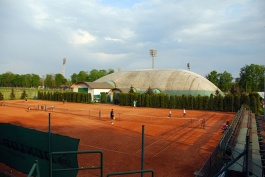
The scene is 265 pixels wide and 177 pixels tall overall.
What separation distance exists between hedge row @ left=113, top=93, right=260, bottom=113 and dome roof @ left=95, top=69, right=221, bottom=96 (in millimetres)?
10081

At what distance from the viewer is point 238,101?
38812mm

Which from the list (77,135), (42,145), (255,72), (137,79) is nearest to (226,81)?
(255,72)

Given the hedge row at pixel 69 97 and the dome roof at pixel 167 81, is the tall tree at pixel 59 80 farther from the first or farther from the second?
the hedge row at pixel 69 97

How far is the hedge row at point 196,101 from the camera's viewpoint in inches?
1501

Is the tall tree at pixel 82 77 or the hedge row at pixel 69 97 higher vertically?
the tall tree at pixel 82 77

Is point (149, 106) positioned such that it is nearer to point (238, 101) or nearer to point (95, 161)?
point (238, 101)

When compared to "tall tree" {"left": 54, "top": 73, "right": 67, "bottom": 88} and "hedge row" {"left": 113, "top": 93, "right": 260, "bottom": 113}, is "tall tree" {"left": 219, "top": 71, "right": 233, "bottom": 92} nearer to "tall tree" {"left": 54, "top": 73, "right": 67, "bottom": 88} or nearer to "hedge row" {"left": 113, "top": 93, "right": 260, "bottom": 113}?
"hedge row" {"left": 113, "top": 93, "right": 260, "bottom": 113}

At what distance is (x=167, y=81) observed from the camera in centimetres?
5997

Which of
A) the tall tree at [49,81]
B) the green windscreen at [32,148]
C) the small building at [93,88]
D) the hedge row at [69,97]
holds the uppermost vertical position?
the tall tree at [49,81]

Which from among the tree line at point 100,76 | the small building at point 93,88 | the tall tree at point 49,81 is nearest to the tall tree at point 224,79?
the tree line at point 100,76

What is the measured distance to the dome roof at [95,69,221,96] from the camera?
5472 centimetres

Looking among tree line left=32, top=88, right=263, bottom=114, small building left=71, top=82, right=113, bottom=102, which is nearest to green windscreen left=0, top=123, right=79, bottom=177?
tree line left=32, top=88, right=263, bottom=114

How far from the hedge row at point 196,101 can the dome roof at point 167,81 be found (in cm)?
1008

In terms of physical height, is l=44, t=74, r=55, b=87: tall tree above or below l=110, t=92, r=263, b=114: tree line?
above
